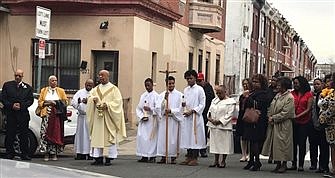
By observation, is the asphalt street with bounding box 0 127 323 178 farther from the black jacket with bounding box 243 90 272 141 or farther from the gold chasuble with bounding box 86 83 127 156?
the black jacket with bounding box 243 90 272 141

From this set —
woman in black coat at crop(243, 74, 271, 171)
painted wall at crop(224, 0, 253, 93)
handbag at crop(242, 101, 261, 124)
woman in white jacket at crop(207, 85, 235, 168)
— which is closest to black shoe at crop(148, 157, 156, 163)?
woman in white jacket at crop(207, 85, 235, 168)

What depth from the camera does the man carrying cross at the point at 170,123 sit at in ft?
44.2

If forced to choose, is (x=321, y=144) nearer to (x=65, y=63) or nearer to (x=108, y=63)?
(x=108, y=63)

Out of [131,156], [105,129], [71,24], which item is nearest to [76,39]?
[71,24]

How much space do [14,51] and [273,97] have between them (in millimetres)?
11805

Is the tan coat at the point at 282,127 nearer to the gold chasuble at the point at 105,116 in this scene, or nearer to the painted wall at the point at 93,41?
the gold chasuble at the point at 105,116

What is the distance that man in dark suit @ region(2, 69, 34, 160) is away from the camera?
13.2 meters

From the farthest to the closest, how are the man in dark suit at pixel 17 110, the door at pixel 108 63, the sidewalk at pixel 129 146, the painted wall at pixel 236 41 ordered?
the painted wall at pixel 236 41, the door at pixel 108 63, the sidewalk at pixel 129 146, the man in dark suit at pixel 17 110

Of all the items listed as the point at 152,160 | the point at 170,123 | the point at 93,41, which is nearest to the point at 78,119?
the point at 152,160

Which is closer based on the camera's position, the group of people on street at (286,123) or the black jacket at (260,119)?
the group of people on street at (286,123)

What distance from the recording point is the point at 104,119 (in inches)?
509

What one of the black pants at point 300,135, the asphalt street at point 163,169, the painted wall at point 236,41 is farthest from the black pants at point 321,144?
the painted wall at point 236,41

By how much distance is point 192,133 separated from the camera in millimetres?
13352

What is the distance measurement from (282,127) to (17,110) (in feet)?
16.5
